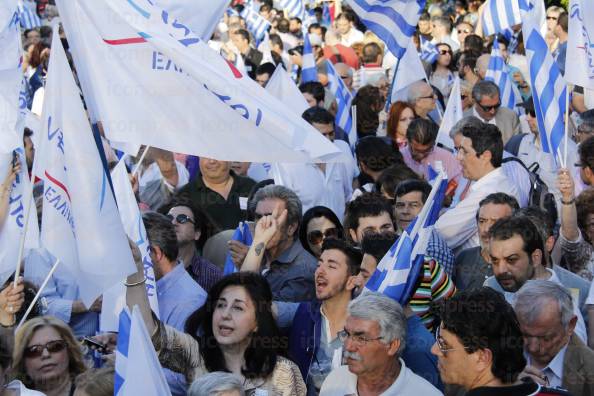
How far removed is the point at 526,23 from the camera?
8.09 metres

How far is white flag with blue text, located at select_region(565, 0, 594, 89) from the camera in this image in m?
7.39

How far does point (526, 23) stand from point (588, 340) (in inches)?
118

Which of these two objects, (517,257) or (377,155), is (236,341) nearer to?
(517,257)

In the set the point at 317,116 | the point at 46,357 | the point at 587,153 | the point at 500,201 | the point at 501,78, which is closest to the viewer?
the point at 46,357

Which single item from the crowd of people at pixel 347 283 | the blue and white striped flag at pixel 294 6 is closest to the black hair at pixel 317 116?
the crowd of people at pixel 347 283

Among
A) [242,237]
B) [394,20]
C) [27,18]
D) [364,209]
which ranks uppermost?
[27,18]

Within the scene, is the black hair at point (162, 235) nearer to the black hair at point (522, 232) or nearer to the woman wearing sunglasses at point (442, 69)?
the black hair at point (522, 232)

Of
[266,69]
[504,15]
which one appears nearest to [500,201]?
[504,15]

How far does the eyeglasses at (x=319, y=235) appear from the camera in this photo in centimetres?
735

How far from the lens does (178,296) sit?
6551 mm

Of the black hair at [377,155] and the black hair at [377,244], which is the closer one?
the black hair at [377,244]

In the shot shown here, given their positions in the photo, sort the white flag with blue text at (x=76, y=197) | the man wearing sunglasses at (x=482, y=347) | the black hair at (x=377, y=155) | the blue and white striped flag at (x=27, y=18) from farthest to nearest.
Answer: the blue and white striped flag at (x=27, y=18) < the black hair at (x=377, y=155) < the white flag with blue text at (x=76, y=197) < the man wearing sunglasses at (x=482, y=347)

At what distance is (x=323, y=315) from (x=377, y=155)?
3.08 metres

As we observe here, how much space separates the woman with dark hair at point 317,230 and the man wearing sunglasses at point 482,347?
273 cm
